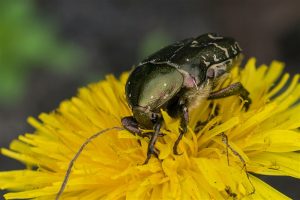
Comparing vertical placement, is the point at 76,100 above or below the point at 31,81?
below

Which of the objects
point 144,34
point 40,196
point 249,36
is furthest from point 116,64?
point 40,196

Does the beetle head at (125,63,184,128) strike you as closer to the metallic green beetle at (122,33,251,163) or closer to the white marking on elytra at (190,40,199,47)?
the metallic green beetle at (122,33,251,163)

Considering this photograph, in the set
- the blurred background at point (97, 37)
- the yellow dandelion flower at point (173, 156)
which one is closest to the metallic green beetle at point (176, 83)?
the yellow dandelion flower at point (173, 156)

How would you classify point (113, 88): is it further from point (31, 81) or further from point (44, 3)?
point (44, 3)

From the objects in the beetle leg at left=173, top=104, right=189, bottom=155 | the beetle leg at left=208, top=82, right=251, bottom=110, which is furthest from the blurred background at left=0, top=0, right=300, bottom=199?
the beetle leg at left=173, top=104, right=189, bottom=155

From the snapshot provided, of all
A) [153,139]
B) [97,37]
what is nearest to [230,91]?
[153,139]

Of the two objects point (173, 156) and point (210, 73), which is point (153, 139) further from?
point (210, 73)

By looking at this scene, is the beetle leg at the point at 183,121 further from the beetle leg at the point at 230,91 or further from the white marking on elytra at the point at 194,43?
the white marking on elytra at the point at 194,43
